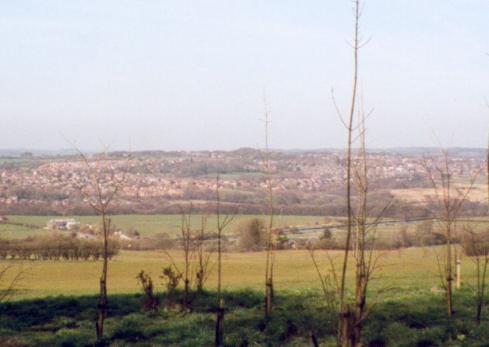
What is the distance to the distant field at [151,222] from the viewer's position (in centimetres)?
4896

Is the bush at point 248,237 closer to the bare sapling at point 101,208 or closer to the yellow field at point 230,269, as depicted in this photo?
the yellow field at point 230,269

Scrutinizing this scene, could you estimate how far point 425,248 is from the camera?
34.7 m

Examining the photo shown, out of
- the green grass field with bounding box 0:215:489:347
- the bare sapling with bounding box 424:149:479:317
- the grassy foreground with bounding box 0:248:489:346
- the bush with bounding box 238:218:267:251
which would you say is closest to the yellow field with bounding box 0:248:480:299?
the bush with bounding box 238:218:267:251

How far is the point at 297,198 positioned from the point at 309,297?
35.4 m

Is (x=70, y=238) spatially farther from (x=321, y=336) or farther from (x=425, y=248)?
(x=321, y=336)

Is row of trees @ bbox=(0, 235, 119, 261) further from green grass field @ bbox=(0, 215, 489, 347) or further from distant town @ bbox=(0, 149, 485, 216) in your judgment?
green grass field @ bbox=(0, 215, 489, 347)

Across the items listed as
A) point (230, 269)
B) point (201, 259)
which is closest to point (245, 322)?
point (201, 259)

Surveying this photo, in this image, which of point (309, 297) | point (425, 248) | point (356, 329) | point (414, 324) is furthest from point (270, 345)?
point (425, 248)

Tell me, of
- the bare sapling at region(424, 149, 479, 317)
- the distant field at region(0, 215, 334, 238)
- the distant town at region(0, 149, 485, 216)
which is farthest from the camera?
the distant town at region(0, 149, 485, 216)

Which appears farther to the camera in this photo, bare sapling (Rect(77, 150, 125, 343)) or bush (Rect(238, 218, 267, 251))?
bush (Rect(238, 218, 267, 251))

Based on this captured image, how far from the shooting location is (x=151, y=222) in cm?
5800

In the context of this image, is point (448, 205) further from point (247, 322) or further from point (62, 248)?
point (62, 248)

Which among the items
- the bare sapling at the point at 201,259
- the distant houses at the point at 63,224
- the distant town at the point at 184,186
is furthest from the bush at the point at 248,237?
the bare sapling at the point at 201,259

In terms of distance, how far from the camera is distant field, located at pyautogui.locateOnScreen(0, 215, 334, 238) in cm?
4896
